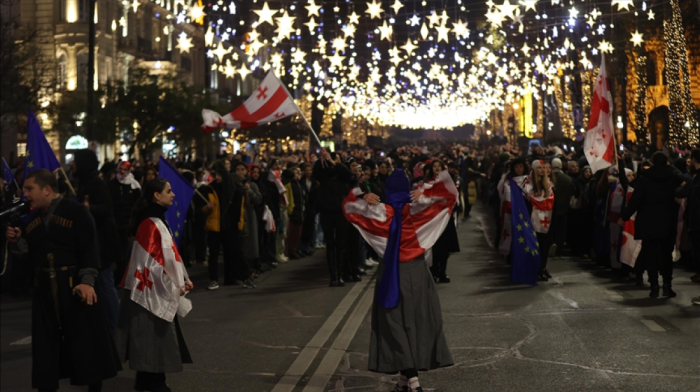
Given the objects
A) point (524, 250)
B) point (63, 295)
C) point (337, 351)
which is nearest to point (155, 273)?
point (63, 295)

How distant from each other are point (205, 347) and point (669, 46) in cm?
2382

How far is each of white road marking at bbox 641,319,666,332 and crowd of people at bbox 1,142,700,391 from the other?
69.8 inches

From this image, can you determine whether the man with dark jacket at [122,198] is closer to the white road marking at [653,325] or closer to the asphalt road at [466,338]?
the asphalt road at [466,338]

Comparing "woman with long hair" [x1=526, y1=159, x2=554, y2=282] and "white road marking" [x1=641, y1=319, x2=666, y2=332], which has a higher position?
"woman with long hair" [x1=526, y1=159, x2=554, y2=282]

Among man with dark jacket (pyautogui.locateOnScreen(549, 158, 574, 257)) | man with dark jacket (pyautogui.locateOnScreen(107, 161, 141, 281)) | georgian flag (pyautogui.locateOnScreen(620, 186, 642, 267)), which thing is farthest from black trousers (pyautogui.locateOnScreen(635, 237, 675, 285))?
man with dark jacket (pyautogui.locateOnScreen(107, 161, 141, 281))

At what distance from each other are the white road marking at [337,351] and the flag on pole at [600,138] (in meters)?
4.07

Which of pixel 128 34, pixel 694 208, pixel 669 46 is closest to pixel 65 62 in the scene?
pixel 128 34

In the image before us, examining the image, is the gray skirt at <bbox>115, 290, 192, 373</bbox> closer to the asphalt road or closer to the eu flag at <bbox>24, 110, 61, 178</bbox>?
the asphalt road

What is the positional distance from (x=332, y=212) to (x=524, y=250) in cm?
280

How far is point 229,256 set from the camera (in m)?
15.7

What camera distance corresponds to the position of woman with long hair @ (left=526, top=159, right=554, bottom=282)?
1548cm

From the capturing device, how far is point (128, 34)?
53.7 m

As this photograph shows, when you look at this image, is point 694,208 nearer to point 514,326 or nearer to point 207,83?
point 514,326

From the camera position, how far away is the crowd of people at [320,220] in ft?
26.3
